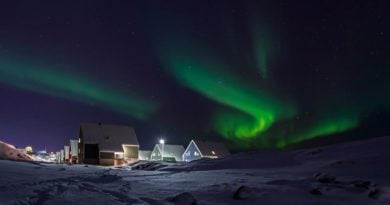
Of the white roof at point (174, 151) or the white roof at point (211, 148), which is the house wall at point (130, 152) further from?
the white roof at point (174, 151)

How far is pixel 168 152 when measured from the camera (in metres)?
94.6

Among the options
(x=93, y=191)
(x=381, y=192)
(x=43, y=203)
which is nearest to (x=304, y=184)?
(x=381, y=192)

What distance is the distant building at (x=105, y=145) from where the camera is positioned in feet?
207

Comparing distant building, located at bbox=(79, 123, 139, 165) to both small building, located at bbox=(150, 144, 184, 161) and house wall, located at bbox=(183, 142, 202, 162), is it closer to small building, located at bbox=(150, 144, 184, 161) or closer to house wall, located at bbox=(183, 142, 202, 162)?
house wall, located at bbox=(183, 142, 202, 162)

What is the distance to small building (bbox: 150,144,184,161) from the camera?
9201 centimetres

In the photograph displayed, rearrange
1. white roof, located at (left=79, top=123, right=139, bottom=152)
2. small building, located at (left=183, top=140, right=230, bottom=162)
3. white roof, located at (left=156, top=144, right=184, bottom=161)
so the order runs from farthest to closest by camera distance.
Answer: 1. white roof, located at (left=156, top=144, right=184, bottom=161)
2. small building, located at (left=183, top=140, right=230, bottom=162)
3. white roof, located at (left=79, top=123, right=139, bottom=152)

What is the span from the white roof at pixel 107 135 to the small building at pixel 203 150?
63.2 ft

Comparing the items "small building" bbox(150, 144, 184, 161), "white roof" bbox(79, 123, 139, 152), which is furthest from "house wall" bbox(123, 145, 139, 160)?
"small building" bbox(150, 144, 184, 161)

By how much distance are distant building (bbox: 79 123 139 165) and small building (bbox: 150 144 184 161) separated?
25.1 m

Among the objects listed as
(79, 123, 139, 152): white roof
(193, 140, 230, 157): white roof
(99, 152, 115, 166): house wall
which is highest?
(79, 123, 139, 152): white roof

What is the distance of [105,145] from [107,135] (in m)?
2.42

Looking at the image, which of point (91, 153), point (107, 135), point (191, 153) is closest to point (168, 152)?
point (191, 153)

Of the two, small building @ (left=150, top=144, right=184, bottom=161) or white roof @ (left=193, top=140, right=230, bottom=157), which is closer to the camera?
white roof @ (left=193, top=140, right=230, bottom=157)

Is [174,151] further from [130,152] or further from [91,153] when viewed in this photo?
[91,153]
